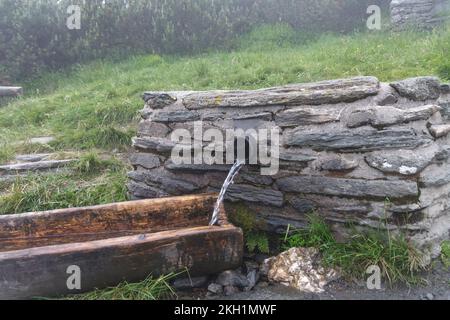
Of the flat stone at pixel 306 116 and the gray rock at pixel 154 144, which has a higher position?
the flat stone at pixel 306 116

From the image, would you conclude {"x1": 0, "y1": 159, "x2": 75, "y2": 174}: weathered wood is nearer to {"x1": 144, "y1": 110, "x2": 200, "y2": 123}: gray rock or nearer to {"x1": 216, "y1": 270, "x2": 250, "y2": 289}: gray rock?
{"x1": 144, "y1": 110, "x2": 200, "y2": 123}: gray rock

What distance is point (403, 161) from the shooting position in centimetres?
263

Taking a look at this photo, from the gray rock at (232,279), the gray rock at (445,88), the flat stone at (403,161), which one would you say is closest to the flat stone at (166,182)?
the gray rock at (232,279)

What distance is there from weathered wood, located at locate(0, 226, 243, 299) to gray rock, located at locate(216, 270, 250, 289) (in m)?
0.06

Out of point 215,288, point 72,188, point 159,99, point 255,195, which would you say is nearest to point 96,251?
point 215,288

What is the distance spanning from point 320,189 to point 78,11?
7.73 m

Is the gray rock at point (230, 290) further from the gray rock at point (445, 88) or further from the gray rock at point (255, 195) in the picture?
the gray rock at point (445, 88)

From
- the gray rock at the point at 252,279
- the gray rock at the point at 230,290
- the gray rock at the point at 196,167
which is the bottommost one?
the gray rock at the point at 230,290

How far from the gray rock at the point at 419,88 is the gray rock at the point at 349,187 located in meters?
0.60

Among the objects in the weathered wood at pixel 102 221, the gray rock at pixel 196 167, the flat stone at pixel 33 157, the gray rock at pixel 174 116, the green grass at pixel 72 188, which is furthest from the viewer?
the flat stone at pixel 33 157

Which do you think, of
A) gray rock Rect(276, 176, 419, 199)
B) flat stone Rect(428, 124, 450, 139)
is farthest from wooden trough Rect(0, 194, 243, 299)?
flat stone Rect(428, 124, 450, 139)

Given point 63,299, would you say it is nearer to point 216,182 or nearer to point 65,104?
point 216,182

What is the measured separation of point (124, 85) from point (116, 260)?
4574mm

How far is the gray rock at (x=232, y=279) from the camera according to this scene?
272 centimetres
